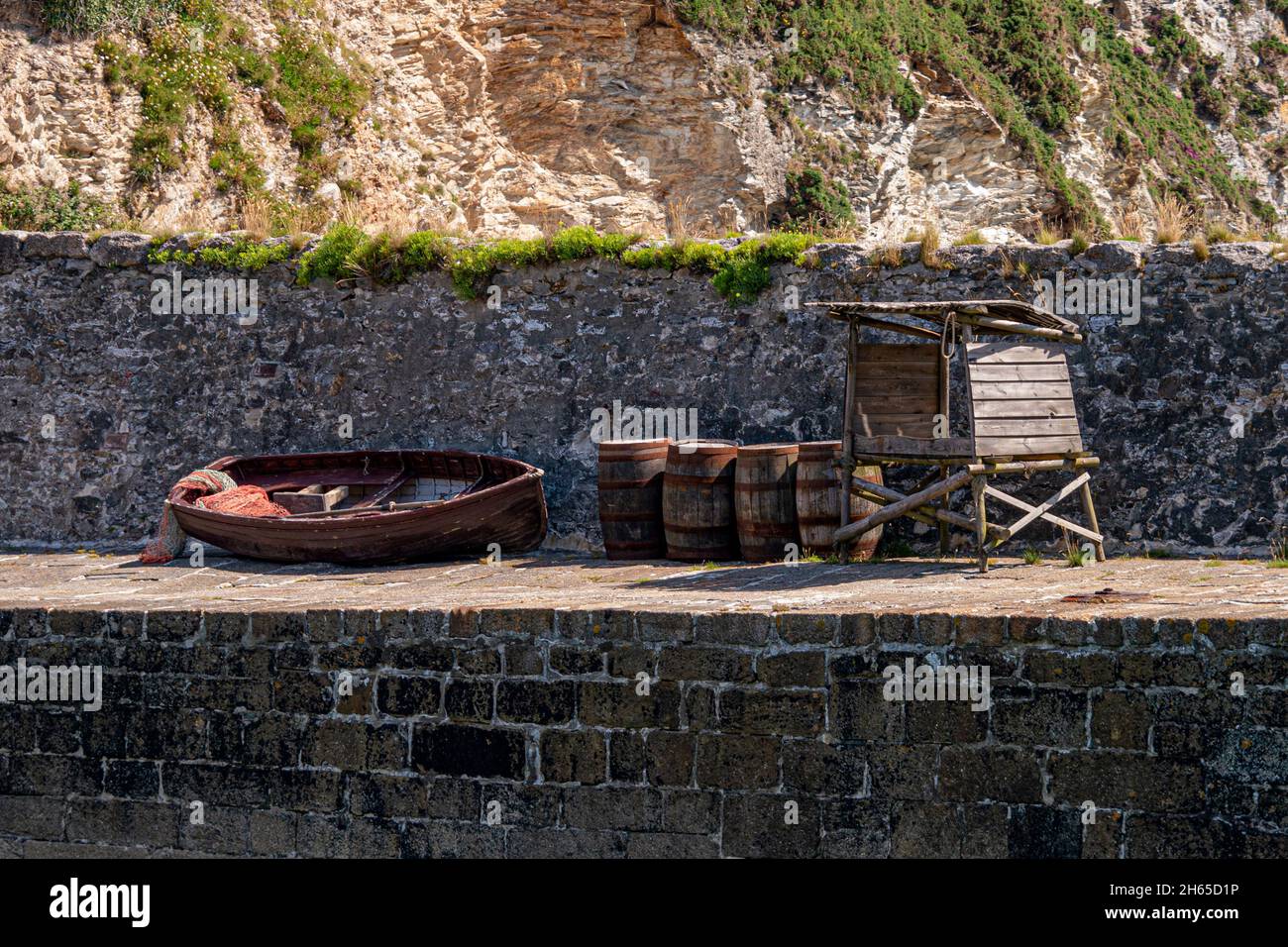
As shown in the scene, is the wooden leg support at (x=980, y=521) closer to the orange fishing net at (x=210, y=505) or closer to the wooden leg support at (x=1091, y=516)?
the wooden leg support at (x=1091, y=516)

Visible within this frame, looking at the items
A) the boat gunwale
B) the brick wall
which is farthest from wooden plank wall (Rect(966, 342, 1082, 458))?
Result: the boat gunwale

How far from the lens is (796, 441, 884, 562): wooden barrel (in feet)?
29.6

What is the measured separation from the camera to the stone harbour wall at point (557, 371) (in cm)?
913

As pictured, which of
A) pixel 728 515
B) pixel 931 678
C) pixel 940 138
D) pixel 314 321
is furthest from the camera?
pixel 940 138

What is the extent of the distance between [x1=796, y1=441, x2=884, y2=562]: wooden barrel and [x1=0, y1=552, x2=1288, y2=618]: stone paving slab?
31 centimetres

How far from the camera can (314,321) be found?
448 inches

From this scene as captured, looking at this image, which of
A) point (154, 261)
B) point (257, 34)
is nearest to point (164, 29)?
point (257, 34)

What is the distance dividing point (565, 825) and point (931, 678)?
6.19 ft

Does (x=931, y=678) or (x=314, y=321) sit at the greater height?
(x=314, y=321)

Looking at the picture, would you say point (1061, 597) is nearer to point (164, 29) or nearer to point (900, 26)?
point (164, 29)

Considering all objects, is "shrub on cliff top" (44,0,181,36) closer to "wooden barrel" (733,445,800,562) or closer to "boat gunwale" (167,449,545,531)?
"boat gunwale" (167,449,545,531)

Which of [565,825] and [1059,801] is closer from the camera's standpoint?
[1059,801]

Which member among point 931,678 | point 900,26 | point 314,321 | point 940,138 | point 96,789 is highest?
point 900,26
